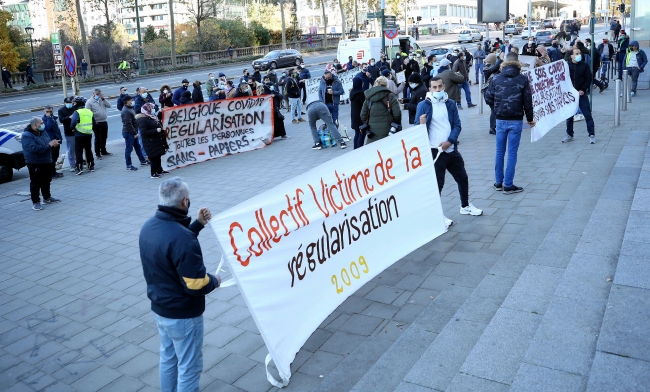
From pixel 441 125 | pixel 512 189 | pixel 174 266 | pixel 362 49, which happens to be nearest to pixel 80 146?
pixel 441 125

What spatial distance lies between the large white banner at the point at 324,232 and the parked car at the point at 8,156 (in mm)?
11608

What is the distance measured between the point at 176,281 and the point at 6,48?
4438 cm

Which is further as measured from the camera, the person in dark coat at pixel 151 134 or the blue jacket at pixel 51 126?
the blue jacket at pixel 51 126

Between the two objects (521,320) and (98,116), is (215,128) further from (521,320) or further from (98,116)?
(521,320)

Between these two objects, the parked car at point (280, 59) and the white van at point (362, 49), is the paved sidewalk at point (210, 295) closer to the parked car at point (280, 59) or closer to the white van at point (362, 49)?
the white van at point (362, 49)

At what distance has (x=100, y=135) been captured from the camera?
16.0m

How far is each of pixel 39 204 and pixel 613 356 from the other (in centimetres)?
1034

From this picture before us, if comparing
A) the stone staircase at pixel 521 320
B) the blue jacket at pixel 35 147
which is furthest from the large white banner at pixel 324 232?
the blue jacket at pixel 35 147

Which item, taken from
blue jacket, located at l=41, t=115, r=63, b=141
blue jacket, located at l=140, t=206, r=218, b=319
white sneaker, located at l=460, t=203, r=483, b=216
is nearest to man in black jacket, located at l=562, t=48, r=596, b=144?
white sneaker, located at l=460, t=203, r=483, b=216

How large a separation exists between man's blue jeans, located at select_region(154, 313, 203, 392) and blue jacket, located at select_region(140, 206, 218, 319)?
69 mm

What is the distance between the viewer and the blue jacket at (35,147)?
10.9 metres

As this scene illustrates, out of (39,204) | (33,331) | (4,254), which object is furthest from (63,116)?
(33,331)

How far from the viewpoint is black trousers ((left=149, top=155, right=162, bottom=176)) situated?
1302cm

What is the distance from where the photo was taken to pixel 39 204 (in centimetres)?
1130
